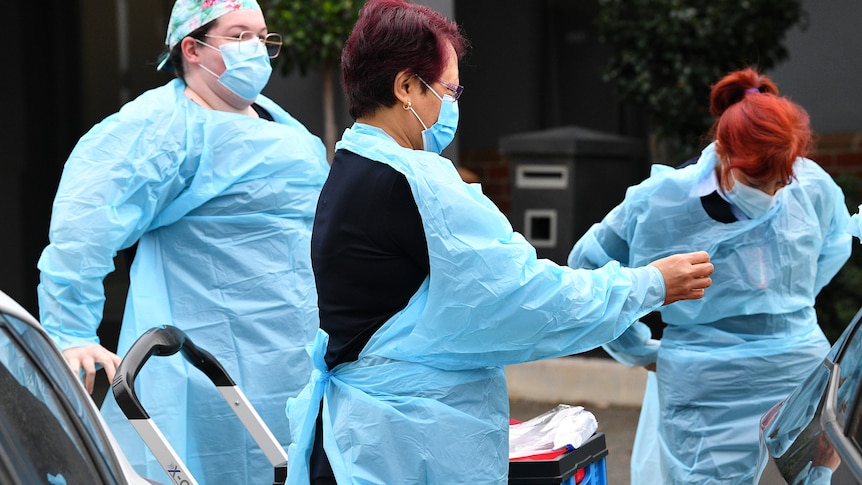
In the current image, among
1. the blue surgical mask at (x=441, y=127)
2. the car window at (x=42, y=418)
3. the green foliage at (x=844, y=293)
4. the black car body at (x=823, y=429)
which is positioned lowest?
the green foliage at (x=844, y=293)

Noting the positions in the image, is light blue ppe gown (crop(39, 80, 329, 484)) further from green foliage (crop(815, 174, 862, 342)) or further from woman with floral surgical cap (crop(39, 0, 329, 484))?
green foliage (crop(815, 174, 862, 342))

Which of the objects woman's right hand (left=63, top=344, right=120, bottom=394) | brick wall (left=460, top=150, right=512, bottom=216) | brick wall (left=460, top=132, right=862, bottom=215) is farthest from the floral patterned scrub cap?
brick wall (left=460, top=150, right=512, bottom=216)

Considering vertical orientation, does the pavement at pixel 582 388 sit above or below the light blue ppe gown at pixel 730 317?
below

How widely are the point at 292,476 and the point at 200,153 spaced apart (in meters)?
1.24

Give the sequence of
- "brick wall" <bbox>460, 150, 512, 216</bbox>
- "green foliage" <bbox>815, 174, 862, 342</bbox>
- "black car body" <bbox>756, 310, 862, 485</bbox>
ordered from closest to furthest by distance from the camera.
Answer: "black car body" <bbox>756, 310, 862, 485</bbox>, "green foliage" <bbox>815, 174, 862, 342</bbox>, "brick wall" <bbox>460, 150, 512, 216</bbox>

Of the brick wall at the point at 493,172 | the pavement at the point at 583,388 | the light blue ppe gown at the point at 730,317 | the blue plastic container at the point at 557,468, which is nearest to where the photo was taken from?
the blue plastic container at the point at 557,468

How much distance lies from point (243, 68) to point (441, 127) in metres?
1.26

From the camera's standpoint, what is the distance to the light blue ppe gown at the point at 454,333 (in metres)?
2.37

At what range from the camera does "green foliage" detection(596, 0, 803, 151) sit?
702 centimetres

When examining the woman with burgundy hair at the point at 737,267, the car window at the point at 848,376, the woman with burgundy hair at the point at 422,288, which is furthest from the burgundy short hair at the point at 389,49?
the woman with burgundy hair at the point at 737,267

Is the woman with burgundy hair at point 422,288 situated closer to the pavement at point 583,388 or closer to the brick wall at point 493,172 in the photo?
the pavement at point 583,388

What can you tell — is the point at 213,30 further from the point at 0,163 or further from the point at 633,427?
the point at 0,163

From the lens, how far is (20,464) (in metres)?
2.06

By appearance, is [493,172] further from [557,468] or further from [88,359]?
[557,468]
